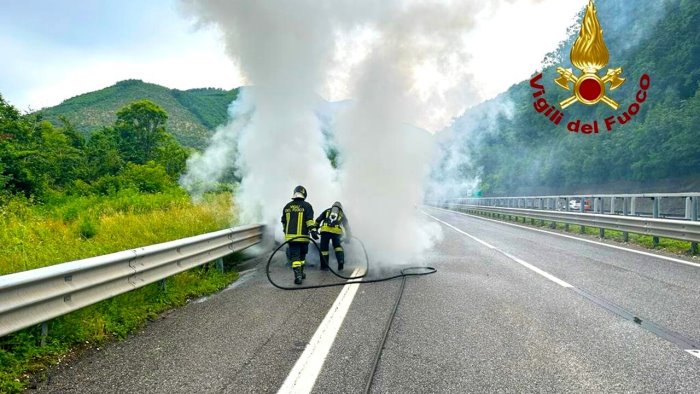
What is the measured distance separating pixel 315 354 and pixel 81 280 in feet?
8.02

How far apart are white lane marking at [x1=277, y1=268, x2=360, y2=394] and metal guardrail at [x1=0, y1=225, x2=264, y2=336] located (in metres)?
2.22

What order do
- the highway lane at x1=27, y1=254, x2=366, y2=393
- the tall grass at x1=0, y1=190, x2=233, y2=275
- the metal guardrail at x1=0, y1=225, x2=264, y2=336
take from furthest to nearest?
the tall grass at x1=0, y1=190, x2=233, y2=275
the metal guardrail at x1=0, y1=225, x2=264, y2=336
the highway lane at x1=27, y1=254, x2=366, y2=393

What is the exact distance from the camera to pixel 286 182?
1333 centimetres

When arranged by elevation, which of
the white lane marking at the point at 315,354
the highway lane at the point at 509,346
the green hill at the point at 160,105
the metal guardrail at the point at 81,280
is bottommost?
the white lane marking at the point at 315,354

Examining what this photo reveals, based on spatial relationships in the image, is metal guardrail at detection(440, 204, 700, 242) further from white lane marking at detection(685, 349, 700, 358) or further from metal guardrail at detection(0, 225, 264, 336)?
metal guardrail at detection(0, 225, 264, 336)

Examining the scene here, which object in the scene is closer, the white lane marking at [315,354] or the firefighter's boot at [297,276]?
the white lane marking at [315,354]

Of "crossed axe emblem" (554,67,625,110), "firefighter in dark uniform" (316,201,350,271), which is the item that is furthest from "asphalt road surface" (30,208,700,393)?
"crossed axe emblem" (554,67,625,110)

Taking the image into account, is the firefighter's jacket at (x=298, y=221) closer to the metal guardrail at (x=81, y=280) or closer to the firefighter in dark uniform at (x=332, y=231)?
the firefighter in dark uniform at (x=332, y=231)

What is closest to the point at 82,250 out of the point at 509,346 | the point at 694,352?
the point at 509,346

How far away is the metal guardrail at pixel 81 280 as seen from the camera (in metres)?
4.18

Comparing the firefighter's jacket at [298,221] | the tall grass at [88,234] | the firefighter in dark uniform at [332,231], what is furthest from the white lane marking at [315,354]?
the tall grass at [88,234]

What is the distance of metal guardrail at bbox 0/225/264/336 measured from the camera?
418 cm

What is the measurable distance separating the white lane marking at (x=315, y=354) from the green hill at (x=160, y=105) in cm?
10852

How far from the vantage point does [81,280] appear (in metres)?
5.07
